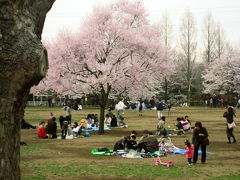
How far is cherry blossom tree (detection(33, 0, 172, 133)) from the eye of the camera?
922 inches

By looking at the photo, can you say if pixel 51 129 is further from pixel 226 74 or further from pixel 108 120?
pixel 226 74

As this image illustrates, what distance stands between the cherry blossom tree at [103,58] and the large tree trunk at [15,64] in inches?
693

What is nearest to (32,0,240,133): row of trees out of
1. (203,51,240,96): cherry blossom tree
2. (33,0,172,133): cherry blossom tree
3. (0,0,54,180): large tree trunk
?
(33,0,172,133): cherry blossom tree

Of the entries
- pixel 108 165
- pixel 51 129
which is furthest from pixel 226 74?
pixel 108 165

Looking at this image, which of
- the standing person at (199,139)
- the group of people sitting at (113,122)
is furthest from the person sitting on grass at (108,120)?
the standing person at (199,139)

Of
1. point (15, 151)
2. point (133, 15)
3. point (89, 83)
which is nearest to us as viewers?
point (15, 151)

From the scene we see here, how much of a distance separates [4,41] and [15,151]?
146cm

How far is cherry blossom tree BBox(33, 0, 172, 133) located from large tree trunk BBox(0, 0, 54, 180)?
17.6m

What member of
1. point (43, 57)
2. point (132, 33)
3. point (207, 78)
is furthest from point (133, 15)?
point (207, 78)

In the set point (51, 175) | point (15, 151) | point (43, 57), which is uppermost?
point (43, 57)

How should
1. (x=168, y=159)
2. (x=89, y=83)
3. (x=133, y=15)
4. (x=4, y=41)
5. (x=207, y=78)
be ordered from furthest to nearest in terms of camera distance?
(x=207, y=78)
(x=133, y=15)
(x=89, y=83)
(x=168, y=159)
(x=4, y=41)

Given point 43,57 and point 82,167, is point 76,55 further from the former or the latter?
point 43,57

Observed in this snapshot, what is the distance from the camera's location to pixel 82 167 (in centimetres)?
1216

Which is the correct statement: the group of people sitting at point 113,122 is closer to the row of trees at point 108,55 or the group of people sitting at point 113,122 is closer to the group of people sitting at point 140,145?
the row of trees at point 108,55
